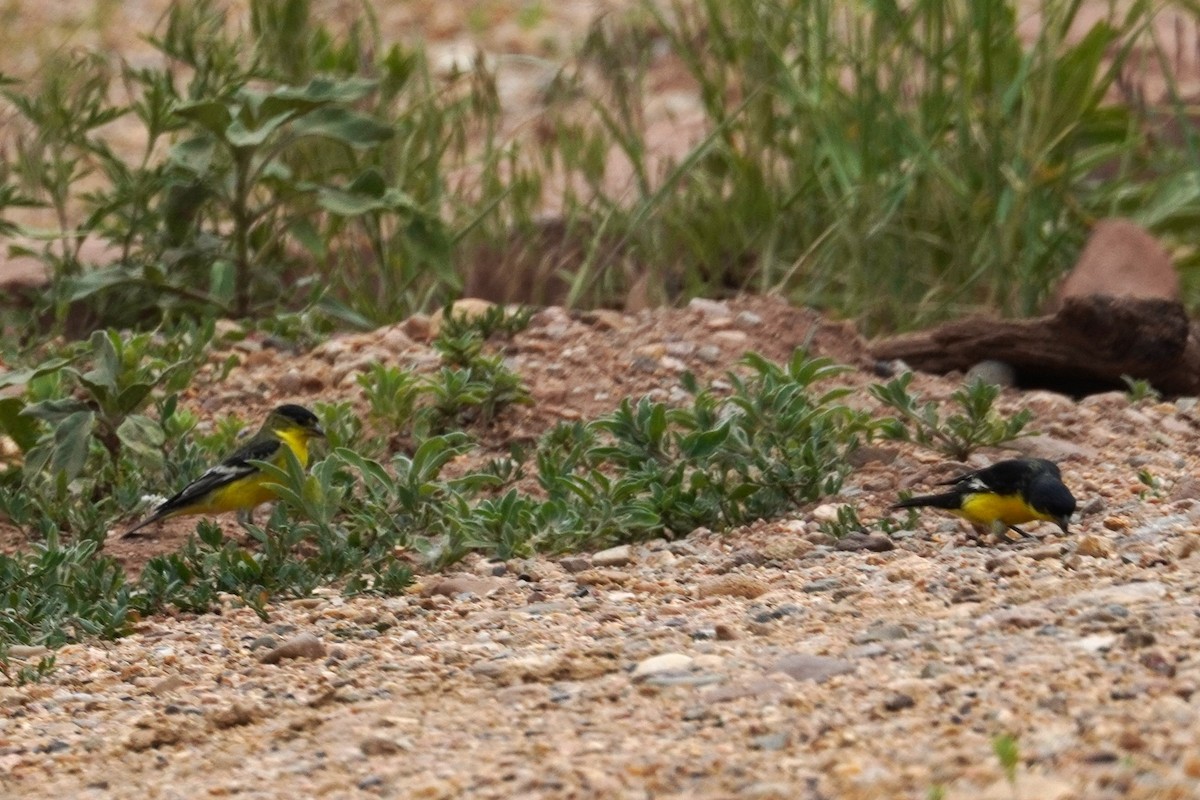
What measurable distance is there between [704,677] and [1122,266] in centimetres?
371

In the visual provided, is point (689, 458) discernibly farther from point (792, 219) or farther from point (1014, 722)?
point (792, 219)

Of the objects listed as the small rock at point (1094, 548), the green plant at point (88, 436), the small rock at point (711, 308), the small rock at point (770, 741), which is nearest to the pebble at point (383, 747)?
the small rock at point (770, 741)

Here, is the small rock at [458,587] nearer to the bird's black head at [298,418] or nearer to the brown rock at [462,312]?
the bird's black head at [298,418]

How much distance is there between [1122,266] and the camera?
647 centimetres

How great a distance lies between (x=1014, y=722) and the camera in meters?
2.76

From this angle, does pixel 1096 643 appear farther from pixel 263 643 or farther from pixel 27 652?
pixel 27 652

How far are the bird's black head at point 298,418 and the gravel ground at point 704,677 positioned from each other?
47 centimetres

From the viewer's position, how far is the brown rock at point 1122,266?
253 inches

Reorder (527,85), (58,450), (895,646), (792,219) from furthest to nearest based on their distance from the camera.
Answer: (527,85) < (792,219) < (58,450) < (895,646)

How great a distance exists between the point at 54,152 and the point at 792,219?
8.93 ft

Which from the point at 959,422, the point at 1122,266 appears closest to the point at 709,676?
the point at 959,422

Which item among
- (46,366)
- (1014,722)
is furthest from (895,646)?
(46,366)

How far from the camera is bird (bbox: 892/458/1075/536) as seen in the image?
419 centimetres

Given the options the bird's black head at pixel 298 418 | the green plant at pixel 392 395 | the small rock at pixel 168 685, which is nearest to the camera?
the small rock at pixel 168 685
